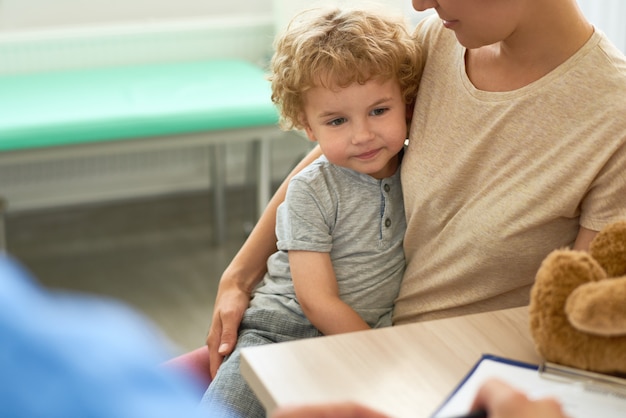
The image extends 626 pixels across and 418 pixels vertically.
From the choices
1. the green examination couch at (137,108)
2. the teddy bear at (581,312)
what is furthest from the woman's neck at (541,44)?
the green examination couch at (137,108)

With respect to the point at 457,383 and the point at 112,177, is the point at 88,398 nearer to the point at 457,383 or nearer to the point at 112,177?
the point at 457,383

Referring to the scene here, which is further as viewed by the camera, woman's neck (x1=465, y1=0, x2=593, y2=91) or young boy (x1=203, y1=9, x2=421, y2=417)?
young boy (x1=203, y1=9, x2=421, y2=417)

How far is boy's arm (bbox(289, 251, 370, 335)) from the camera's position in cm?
133

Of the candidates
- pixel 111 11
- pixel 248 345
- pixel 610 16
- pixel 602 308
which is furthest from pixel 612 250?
pixel 111 11

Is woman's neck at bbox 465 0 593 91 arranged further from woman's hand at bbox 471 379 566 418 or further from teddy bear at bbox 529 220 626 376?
woman's hand at bbox 471 379 566 418

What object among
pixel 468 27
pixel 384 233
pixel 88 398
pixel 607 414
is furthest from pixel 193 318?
pixel 88 398

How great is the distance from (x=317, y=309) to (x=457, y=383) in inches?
16.9

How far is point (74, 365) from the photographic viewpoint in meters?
0.38

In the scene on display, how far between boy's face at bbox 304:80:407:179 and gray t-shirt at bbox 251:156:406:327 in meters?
0.04

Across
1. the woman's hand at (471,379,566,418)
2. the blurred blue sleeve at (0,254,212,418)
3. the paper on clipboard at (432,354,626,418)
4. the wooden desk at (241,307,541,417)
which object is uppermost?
the blurred blue sleeve at (0,254,212,418)

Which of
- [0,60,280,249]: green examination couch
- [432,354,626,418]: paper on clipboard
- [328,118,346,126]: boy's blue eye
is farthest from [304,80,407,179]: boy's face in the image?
[0,60,280,249]: green examination couch

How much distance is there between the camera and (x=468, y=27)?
3.91 ft

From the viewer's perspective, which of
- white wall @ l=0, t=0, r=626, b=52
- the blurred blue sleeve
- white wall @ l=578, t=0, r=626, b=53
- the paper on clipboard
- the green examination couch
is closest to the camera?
the blurred blue sleeve

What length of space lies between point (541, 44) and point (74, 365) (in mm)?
961
